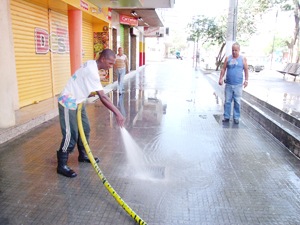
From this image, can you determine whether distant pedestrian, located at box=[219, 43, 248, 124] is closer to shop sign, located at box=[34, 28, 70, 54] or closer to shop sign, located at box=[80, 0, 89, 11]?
shop sign, located at box=[80, 0, 89, 11]

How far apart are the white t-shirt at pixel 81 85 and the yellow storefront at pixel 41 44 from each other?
14.2 feet

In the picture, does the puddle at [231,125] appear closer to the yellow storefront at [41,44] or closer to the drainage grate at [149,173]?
the drainage grate at [149,173]

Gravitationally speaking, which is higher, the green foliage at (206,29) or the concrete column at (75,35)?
the green foliage at (206,29)

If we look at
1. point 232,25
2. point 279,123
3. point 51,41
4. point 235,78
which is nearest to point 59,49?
point 51,41

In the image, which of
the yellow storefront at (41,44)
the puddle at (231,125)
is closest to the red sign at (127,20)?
the yellow storefront at (41,44)

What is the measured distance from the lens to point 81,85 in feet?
10.9

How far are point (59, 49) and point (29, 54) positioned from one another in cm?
183

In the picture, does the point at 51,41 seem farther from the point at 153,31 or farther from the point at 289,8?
the point at 289,8

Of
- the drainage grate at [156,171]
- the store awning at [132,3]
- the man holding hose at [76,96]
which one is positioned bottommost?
the drainage grate at [156,171]

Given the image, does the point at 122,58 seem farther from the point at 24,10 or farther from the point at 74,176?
the point at 74,176

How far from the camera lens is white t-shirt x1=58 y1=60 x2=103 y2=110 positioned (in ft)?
10.6

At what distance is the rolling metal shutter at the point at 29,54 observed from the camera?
6854mm

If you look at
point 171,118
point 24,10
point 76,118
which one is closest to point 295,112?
point 171,118

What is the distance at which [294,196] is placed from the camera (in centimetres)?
329
